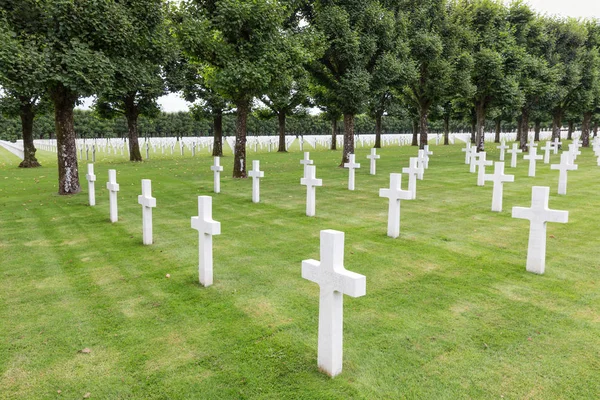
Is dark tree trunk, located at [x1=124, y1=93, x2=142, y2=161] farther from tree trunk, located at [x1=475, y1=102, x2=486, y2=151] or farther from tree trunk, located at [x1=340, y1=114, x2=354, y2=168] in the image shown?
tree trunk, located at [x1=475, y1=102, x2=486, y2=151]

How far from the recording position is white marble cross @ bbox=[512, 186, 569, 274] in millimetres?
5703

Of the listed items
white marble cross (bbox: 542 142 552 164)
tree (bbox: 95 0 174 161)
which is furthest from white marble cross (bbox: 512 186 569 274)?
white marble cross (bbox: 542 142 552 164)

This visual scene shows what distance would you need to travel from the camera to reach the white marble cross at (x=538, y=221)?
5703 mm

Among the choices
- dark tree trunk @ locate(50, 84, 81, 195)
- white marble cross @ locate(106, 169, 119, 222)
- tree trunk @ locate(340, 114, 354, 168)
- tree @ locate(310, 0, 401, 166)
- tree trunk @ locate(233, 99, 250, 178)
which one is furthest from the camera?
tree trunk @ locate(340, 114, 354, 168)

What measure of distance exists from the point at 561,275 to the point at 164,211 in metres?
8.33

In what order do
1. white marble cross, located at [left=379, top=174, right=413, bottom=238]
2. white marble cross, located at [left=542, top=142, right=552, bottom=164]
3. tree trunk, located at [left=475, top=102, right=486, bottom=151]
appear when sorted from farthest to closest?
1. tree trunk, located at [left=475, top=102, right=486, bottom=151]
2. white marble cross, located at [left=542, top=142, right=552, bottom=164]
3. white marble cross, located at [left=379, top=174, right=413, bottom=238]

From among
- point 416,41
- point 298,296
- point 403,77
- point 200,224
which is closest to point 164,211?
point 200,224

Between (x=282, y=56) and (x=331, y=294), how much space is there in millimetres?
12790

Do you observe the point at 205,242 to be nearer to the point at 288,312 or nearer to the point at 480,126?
the point at 288,312

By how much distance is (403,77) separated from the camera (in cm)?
1952

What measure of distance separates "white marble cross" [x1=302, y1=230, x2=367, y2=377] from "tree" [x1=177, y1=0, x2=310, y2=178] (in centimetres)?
1171

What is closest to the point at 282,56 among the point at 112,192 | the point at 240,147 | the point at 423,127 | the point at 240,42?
the point at 240,42

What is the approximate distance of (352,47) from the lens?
1720 cm

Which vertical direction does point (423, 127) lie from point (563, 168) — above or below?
above
